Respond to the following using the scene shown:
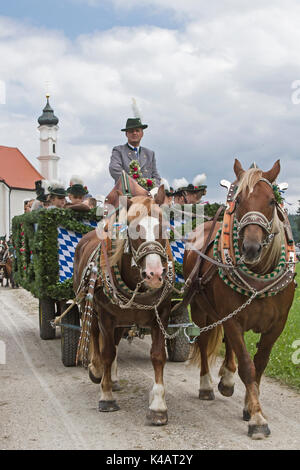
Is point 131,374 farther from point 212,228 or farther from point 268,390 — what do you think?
point 212,228

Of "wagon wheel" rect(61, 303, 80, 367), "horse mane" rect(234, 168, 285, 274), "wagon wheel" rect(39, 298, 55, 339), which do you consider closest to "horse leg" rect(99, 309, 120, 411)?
"horse mane" rect(234, 168, 285, 274)

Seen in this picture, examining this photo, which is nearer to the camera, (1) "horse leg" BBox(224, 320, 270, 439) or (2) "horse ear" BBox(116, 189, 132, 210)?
(1) "horse leg" BBox(224, 320, 270, 439)

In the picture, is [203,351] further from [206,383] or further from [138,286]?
[138,286]

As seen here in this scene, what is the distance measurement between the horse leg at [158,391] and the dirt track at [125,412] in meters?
0.09

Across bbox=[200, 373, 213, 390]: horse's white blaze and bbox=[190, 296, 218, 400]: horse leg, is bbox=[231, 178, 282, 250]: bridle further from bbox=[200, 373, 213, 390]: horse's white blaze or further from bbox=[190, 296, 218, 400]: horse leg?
bbox=[200, 373, 213, 390]: horse's white blaze

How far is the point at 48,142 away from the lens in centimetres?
6100

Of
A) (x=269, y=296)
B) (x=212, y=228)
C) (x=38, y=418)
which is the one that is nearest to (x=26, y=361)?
(x=38, y=418)

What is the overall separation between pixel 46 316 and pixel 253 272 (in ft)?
15.0

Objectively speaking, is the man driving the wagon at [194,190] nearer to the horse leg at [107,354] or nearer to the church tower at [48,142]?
the horse leg at [107,354]

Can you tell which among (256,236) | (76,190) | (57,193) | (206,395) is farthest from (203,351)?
(57,193)

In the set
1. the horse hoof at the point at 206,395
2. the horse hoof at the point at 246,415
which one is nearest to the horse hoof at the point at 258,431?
the horse hoof at the point at 246,415

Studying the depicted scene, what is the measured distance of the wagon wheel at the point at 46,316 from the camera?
308 inches

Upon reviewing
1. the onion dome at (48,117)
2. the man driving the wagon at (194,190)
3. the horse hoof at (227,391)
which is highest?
the onion dome at (48,117)

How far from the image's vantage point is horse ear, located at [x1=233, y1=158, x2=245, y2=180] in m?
4.31
